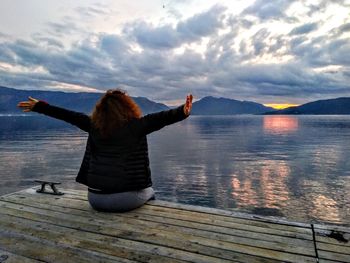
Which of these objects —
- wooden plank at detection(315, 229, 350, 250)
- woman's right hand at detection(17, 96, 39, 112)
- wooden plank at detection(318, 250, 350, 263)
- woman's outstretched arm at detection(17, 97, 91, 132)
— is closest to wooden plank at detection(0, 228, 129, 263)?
woman's outstretched arm at detection(17, 97, 91, 132)

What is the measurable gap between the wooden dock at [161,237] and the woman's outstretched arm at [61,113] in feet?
6.82

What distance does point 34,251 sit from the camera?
5227 millimetres

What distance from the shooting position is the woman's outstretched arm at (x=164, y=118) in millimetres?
6156

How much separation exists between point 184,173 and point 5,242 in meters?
30.4

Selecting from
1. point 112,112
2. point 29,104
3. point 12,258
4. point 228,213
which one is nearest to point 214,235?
point 228,213

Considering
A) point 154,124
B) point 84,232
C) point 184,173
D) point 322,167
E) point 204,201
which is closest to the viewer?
point 84,232

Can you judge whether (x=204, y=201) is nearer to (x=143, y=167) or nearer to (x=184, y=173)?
(x=184, y=173)

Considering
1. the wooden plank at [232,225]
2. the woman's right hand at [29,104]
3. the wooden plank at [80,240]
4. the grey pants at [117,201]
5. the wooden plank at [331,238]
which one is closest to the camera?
the wooden plank at [80,240]

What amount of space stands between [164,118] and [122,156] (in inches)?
48.4

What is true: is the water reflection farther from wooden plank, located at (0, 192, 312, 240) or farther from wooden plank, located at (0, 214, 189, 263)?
wooden plank, located at (0, 214, 189, 263)

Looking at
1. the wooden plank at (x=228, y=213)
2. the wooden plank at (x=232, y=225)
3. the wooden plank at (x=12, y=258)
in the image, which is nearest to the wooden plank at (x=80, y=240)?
the wooden plank at (x=12, y=258)

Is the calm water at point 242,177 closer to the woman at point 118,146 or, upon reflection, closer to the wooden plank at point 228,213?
the wooden plank at point 228,213

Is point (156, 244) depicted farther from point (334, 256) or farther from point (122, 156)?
point (334, 256)

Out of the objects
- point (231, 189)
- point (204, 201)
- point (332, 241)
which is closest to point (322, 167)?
point (231, 189)
